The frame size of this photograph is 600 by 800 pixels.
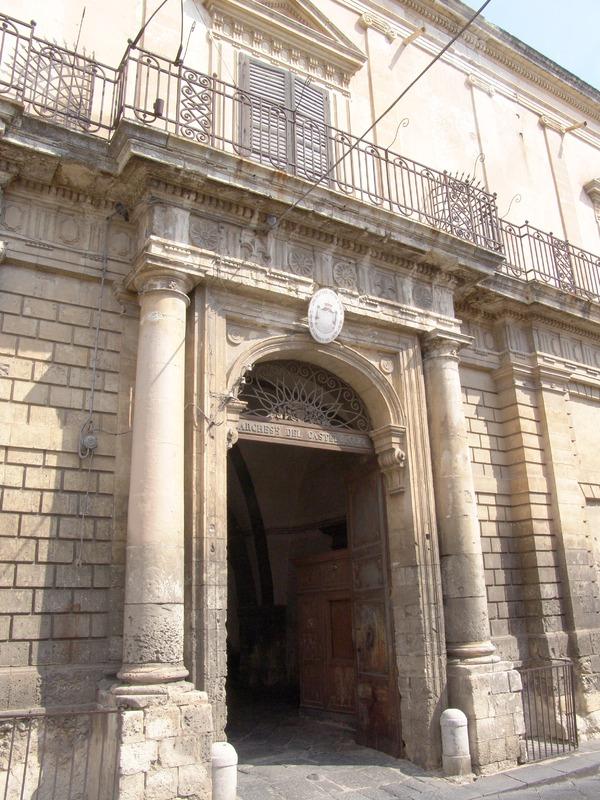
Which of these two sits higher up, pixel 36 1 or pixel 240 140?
pixel 36 1

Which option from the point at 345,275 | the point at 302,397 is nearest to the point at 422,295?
the point at 345,275

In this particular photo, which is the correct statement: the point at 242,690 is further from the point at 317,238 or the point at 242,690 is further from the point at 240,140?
the point at 240,140

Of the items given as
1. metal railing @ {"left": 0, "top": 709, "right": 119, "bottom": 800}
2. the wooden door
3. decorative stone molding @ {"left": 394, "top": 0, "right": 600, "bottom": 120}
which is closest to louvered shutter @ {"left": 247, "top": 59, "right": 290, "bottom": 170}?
decorative stone molding @ {"left": 394, "top": 0, "right": 600, "bottom": 120}

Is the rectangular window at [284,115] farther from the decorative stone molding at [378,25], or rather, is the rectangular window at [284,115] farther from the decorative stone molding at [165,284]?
the decorative stone molding at [165,284]

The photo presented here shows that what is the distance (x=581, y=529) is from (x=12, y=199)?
26.8 feet

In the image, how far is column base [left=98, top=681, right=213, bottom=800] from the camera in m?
4.88

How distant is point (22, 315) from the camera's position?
6.14 m

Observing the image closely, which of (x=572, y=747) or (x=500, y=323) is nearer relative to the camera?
(x=572, y=747)

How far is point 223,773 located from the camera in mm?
5340

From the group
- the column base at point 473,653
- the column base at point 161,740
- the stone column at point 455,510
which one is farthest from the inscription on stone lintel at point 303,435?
the column base at point 161,740

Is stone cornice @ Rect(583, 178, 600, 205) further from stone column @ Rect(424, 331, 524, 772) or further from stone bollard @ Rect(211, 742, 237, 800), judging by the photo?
stone bollard @ Rect(211, 742, 237, 800)

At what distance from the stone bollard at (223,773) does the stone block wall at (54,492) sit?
3.80ft

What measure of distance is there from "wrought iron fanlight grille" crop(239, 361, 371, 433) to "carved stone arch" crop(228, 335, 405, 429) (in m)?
0.13

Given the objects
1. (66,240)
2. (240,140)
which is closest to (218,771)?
(66,240)
